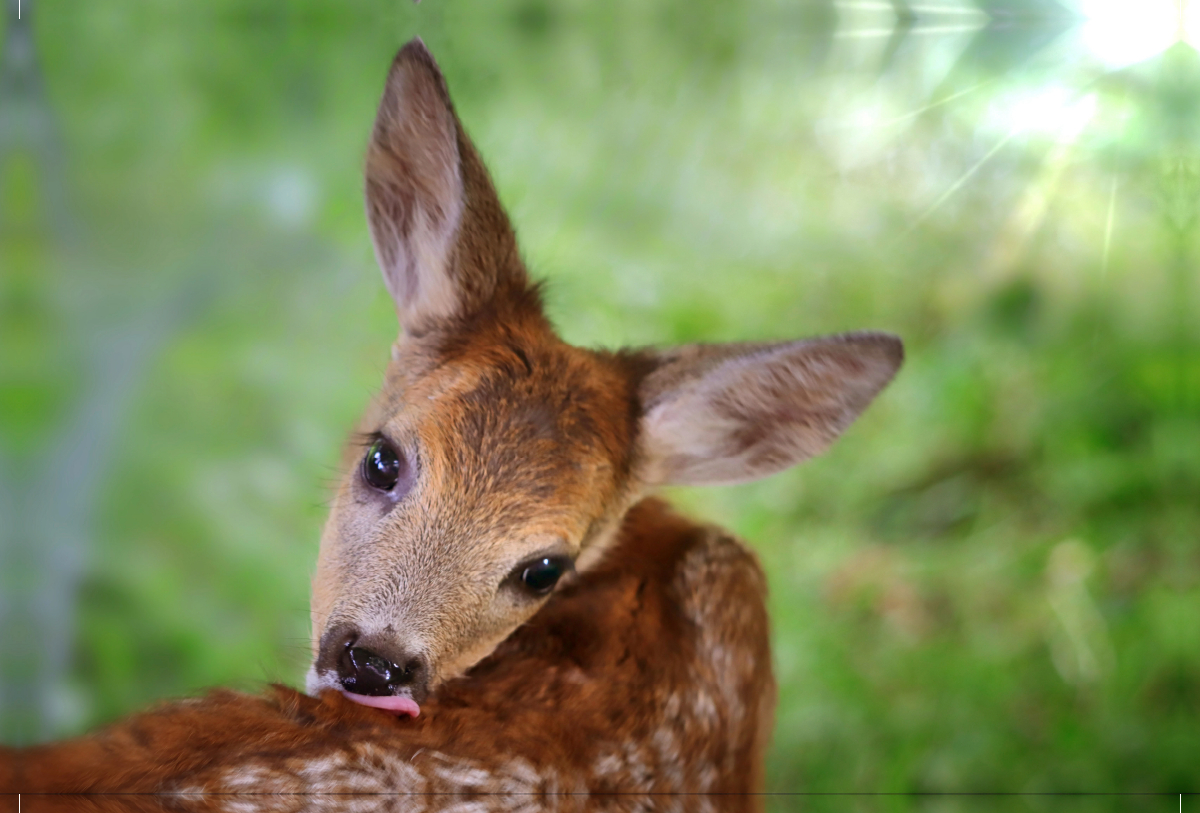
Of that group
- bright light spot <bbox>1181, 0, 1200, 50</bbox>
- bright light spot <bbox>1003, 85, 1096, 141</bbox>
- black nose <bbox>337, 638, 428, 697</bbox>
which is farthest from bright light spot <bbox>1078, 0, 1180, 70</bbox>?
black nose <bbox>337, 638, 428, 697</bbox>

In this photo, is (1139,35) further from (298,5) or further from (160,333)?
(160,333)

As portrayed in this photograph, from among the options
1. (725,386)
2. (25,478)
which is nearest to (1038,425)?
(725,386)

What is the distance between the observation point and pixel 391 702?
4.84 feet

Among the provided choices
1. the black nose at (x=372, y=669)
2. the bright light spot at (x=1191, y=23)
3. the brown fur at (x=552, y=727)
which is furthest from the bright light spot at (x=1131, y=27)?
the black nose at (x=372, y=669)

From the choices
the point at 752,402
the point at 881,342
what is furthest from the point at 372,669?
the point at 881,342

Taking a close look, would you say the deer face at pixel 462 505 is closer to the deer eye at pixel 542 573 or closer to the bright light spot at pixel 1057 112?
the deer eye at pixel 542 573

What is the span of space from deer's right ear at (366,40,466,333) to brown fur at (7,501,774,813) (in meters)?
0.52

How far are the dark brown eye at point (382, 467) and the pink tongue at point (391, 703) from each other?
0.31m

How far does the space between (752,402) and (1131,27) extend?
1.18m

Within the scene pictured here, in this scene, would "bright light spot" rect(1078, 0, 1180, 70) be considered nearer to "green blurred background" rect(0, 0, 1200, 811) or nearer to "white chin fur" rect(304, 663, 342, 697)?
"green blurred background" rect(0, 0, 1200, 811)

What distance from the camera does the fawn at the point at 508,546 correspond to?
147 centimetres

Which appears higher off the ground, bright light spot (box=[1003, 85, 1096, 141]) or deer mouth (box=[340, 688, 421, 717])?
bright light spot (box=[1003, 85, 1096, 141])

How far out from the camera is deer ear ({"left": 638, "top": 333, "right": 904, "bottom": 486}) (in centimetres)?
168

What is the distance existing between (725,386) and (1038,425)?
0.84 metres
